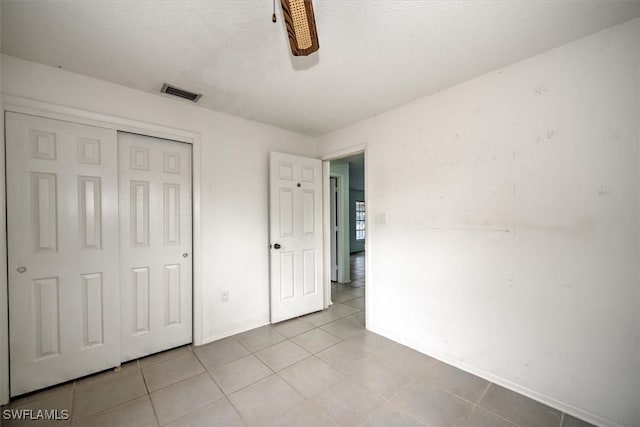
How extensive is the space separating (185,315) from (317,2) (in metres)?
2.76

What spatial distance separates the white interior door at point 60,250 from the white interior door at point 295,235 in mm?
1493

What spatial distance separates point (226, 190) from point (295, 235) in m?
0.98

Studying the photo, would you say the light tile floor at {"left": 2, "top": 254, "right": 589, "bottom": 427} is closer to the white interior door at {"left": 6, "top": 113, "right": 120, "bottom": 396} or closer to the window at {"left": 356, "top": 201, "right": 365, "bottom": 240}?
the white interior door at {"left": 6, "top": 113, "right": 120, "bottom": 396}

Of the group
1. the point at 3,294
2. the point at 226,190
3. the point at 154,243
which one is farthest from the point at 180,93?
the point at 3,294

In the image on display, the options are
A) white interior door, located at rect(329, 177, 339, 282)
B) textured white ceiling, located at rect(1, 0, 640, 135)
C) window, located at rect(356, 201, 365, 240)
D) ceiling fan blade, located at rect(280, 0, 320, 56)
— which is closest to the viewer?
ceiling fan blade, located at rect(280, 0, 320, 56)

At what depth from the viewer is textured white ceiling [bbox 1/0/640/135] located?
56.1 inches

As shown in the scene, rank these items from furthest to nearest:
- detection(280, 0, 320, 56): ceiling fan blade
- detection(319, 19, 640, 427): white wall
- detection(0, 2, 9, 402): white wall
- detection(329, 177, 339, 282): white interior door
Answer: detection(329, 177, 339, 282): white interior door
detection(0, 2, 9, 402): white wall
detection(319, 19, 640, 427): white wall
detection(280, 0, 320, 56): ceiling fan blade

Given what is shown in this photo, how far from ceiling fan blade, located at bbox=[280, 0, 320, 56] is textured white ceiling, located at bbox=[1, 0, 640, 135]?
426 mm

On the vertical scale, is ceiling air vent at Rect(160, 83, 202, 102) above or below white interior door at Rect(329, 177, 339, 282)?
above

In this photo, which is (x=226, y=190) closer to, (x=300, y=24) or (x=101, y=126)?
(x=101, y=126)

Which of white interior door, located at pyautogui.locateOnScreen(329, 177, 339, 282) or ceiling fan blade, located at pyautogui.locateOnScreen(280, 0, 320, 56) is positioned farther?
white interior door, located at pyautogui.locateOnScreen(329, 177, 339, 282)

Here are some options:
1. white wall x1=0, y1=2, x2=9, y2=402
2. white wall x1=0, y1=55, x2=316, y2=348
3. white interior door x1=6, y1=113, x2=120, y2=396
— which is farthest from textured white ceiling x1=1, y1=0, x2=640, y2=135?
white wall x1=0, y1=2, x2=9, y2=402

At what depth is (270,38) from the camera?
5.44 feet

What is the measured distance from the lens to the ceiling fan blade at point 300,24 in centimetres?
99
